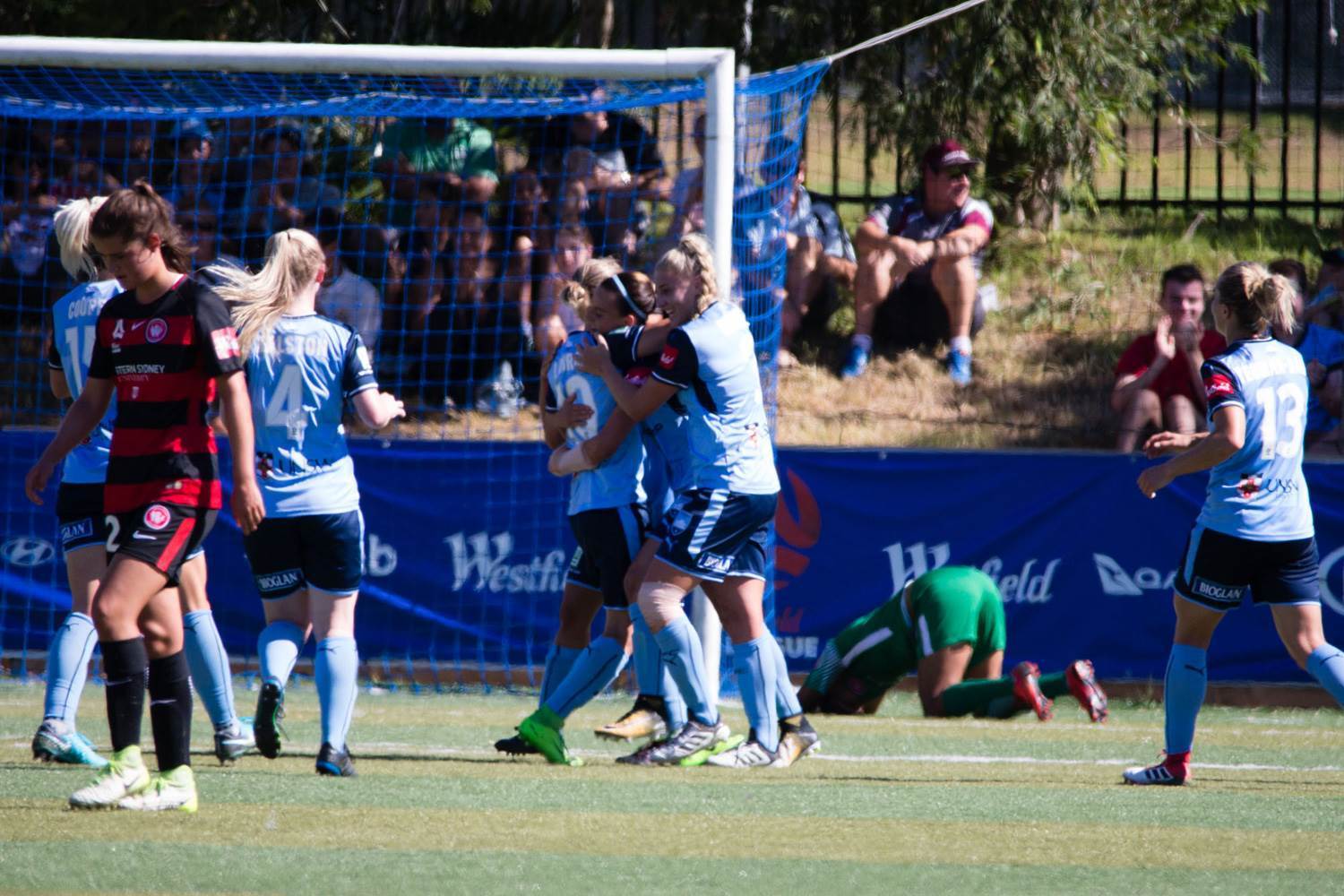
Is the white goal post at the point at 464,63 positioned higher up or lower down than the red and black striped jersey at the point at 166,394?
higher up

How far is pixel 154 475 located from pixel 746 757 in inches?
109

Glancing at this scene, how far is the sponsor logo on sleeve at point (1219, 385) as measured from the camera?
248 inches

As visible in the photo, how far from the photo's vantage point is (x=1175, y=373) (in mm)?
11469

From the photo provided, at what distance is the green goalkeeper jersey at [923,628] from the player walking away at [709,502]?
2.15 metres

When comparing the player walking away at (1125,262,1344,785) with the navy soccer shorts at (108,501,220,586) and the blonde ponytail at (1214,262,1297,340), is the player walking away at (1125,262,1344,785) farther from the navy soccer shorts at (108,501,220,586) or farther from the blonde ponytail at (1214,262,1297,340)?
the navy soccer shorts at (108,501,220,586)

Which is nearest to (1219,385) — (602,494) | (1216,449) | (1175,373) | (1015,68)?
(1216,449)

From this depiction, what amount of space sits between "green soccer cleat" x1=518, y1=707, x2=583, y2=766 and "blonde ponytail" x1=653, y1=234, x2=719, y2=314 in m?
1.77

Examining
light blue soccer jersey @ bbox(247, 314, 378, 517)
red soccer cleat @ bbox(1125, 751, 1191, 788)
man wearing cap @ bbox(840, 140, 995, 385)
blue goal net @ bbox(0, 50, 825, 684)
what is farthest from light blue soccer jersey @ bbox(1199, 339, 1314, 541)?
man wearing cap @ bbox(840, 140, 995, 385)

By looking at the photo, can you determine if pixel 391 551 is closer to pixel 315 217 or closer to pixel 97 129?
pixel 315 217

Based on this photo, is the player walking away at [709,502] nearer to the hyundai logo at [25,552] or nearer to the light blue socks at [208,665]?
the light blue socks at [208,665]

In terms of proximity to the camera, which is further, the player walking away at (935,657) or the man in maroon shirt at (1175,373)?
the man in maroon shirt at (1175,373)

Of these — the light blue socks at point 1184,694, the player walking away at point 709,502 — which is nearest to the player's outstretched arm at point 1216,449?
the light blue socks at point 1184,694

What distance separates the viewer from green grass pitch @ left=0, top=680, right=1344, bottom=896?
4.48 metres

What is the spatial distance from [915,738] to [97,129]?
8.34 m
